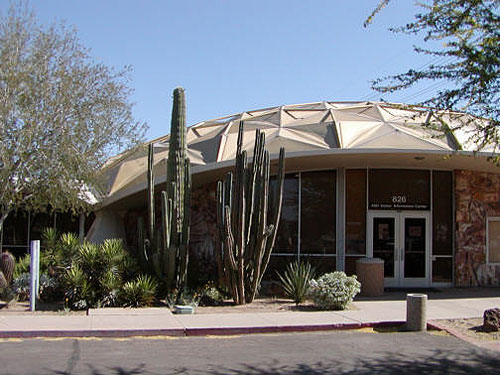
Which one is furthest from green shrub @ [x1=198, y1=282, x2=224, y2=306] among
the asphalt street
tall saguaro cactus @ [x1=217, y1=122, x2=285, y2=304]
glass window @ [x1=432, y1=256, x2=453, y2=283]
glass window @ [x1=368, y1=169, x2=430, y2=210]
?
glass window @ [x1=432, y1=256, x2=453, y2=283]

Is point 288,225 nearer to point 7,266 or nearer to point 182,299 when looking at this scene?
point 182,299

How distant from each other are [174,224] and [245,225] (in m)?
1.65

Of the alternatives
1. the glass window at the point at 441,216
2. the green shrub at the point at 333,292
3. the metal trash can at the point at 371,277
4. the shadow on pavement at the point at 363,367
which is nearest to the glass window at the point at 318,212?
the metal trash can at the point at 371,277

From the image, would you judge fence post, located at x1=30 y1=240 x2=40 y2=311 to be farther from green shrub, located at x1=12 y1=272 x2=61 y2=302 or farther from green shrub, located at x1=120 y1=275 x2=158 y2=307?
green shrub, located at x1=120 y1=275 x2=158 y2=307

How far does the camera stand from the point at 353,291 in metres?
13.1

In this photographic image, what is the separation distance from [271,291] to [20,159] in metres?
7.24

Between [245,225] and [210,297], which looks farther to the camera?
[210,297]

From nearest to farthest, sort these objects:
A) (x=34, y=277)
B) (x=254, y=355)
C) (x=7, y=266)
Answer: (x=254, y=355) → (x=34, y=277) → (x=7, y=266)

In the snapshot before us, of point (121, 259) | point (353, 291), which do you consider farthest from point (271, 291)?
point (121, 259)

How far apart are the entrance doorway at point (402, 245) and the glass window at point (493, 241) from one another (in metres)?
2.03

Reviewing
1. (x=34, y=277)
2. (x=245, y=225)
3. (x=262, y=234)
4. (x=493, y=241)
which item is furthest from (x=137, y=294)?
(x=493, y=241)

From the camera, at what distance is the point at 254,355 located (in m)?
8.72

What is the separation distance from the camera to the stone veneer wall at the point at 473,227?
18281 mm

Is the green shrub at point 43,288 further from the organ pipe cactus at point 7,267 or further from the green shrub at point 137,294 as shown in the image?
the green shrub at point 137,294
